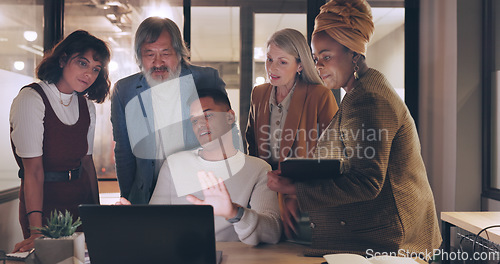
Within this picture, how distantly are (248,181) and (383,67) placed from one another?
1504 mm

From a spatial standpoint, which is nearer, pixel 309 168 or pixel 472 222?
pixel 309 168

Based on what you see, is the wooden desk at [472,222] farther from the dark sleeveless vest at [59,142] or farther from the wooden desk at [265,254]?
the dark sleeveless vest at [59,142]

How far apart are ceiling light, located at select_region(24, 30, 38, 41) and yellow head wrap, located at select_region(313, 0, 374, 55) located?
219 centimetres

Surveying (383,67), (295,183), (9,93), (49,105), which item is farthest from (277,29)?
(9,93)

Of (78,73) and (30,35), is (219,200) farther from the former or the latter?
(30,35)

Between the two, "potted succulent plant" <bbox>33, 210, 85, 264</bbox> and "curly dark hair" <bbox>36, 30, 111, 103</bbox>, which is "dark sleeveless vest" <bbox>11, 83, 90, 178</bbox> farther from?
"potted succulent plant" <bbox>33, 210, 85, 264</bbox>

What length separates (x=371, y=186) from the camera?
6.24 ft

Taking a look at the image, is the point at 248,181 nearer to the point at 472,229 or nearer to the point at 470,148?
the point at 472,229

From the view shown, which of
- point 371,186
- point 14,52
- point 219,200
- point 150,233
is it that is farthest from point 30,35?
point 371,186

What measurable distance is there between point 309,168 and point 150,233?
2.85 ft

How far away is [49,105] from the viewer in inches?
105

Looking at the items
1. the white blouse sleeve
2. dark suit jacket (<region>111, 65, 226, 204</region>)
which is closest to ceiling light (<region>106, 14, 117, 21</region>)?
dark suit jacket (<region>111, 65, 226, 204</region>)

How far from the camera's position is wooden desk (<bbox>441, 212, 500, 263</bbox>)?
2.04 meters

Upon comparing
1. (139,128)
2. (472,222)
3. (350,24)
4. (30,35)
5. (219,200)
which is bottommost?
(472,222)
